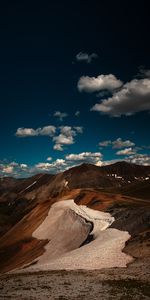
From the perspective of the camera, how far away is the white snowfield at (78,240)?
44.7 meters

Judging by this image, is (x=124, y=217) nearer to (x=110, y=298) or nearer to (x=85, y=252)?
(x=85, y=252)

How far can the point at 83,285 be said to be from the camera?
103 feet

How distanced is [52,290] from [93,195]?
95475mm

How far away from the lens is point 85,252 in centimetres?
5047

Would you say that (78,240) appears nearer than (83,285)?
No

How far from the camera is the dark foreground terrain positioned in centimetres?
2705

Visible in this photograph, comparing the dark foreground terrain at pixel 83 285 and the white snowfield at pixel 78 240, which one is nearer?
the dark foreground terrain at pixel 83 285

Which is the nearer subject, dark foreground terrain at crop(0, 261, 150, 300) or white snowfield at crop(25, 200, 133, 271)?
dark foreground terrain at crop(0, 261, 150, 300)

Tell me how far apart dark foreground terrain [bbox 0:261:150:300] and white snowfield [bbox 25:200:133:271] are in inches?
233

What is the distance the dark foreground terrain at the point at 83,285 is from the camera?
27055mm

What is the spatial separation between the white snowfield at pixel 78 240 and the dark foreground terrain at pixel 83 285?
19.4 feet

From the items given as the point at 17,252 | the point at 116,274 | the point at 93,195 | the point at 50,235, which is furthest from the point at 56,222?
the point at 116,274

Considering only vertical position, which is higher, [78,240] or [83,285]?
[78,240]

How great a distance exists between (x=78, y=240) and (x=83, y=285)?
46.2m
